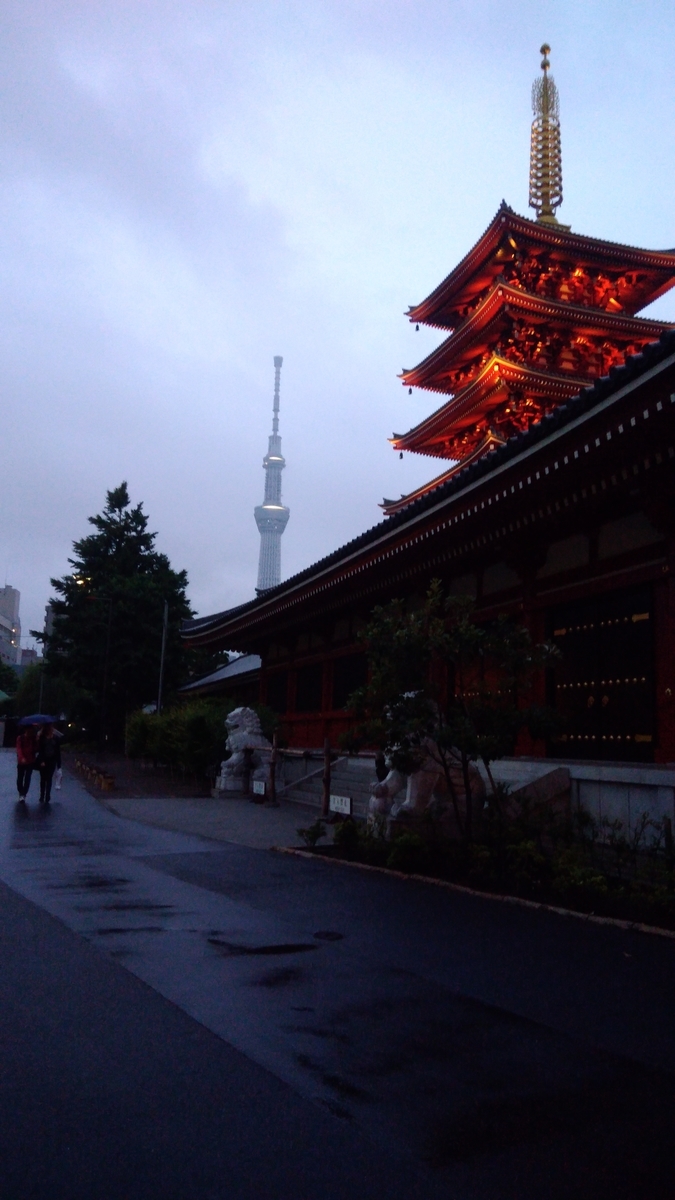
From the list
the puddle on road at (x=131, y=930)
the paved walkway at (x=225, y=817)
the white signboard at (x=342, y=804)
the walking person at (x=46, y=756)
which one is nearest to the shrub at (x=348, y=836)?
the paved walkway at (x=225, y=817)

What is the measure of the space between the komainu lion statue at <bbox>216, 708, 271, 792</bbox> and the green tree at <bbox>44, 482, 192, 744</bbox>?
22.1 metres

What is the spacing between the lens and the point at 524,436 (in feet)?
34.0

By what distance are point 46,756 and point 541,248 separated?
17122 mm

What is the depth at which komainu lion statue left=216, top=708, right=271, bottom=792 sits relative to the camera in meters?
20.9

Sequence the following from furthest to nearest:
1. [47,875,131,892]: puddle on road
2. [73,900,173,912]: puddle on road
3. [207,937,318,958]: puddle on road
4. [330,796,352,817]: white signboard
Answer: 1. [330,796,352,817]: white signboard
2. [47,875,131,892]: puddle on road
3. [73,900,173,912]: puddle on road
4. [207,937,318,958]: puddle on road

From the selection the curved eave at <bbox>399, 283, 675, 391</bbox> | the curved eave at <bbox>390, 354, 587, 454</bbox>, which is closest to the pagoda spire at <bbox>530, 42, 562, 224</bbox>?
the curved eave at <bbox>399, 283, 675, 391</bbox>

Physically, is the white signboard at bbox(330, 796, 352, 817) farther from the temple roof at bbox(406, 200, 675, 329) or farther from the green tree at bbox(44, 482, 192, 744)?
the green tree at bbox(44, 482, 192, 744)

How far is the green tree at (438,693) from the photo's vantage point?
965cm

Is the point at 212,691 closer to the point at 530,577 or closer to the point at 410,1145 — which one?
the point at 530,577

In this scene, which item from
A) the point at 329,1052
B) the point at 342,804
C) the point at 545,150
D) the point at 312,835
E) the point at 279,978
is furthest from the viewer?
the point at 545,150

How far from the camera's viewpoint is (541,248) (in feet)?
74.8

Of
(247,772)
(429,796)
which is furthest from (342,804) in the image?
(247,772)

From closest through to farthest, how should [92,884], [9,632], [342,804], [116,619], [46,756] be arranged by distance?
1. [92,884]
2. [342,804]
3. [46,756]
4. [116,619]
5. [9,632]

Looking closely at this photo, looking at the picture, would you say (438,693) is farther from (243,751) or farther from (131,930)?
(243,751)
